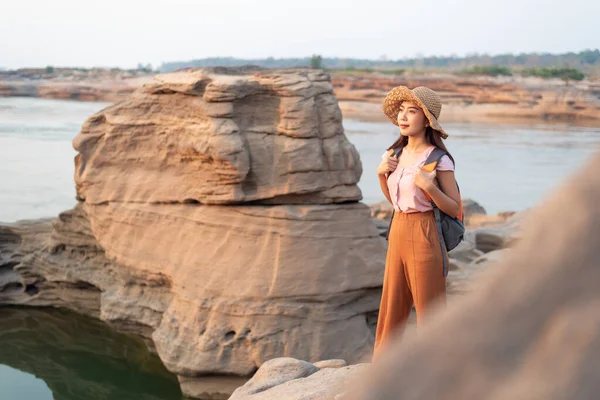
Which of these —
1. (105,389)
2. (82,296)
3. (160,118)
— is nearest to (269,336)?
(105,389)

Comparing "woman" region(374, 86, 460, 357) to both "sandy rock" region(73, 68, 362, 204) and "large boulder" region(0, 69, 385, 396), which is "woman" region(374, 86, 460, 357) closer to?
"large boulder" region(0, 69, 385, 396)

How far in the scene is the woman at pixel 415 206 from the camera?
9.18 ft

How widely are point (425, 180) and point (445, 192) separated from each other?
13 centimetres

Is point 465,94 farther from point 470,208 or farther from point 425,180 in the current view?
point 425,180

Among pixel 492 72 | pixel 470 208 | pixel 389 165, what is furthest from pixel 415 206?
pixel 492 72

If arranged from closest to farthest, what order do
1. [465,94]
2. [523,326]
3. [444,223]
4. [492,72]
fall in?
[523,326] < [444,223] < [465,94] < [492,72]

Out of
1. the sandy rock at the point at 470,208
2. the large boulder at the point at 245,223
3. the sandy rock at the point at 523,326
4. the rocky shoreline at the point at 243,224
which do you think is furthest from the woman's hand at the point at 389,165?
the sandy rock at the point at 470,208

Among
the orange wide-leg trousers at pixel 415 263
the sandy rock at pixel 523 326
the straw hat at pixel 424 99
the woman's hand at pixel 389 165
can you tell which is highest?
the straw hat at pixel 424 99

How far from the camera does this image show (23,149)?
19.4 m

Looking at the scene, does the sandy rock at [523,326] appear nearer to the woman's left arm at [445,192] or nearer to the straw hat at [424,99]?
the woman's left arm at [445,192]

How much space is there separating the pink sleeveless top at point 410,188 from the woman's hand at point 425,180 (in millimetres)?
39

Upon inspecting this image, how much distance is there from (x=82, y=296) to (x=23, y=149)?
12285mm

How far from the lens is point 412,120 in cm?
287

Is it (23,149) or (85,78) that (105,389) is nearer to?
(23,149)
